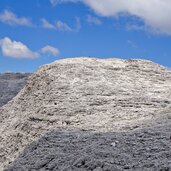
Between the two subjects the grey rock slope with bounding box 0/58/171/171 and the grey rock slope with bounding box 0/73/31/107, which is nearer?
the grey rock slope with bounding box 0/58/171/171

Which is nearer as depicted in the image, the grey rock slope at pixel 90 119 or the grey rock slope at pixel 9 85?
the grey rock slope at pixel 90 119

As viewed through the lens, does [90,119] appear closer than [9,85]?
Yes

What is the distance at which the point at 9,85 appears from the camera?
71.3ft

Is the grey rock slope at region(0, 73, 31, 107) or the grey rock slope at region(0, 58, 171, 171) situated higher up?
the grey rock slope at region(0, 73, 31, 107)

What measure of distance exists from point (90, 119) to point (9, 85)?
48.3ft

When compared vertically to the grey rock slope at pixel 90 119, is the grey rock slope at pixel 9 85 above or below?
above

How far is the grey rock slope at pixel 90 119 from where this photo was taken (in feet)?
18.2

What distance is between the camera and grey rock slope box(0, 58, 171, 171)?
5539mm

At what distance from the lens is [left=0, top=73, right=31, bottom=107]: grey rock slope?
18.8 metres

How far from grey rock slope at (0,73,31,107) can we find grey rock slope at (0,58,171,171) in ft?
27.1

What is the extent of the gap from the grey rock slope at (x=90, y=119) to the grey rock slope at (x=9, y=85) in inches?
325

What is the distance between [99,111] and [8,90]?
13170 mm

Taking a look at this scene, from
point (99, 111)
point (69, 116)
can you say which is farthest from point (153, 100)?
point (69, 116)

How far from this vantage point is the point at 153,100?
834cm
